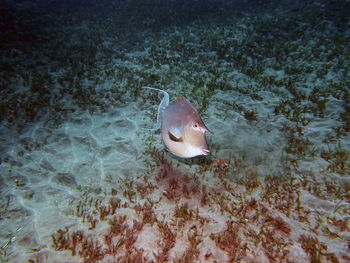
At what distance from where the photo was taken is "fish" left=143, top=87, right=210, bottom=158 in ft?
5.86

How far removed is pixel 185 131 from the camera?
183cm

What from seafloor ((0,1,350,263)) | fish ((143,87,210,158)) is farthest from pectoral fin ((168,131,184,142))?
seafloor ((0,1,350,263))

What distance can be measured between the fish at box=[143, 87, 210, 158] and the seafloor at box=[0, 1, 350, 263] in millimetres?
2017

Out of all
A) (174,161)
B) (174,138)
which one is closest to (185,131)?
(174,138)

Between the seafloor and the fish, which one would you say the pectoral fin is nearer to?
the fish

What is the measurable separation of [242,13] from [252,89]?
623 inches

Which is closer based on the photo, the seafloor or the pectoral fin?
the pectoral fin

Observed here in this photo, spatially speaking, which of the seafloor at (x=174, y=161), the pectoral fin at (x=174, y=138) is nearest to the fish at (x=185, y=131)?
the pectoral fin at (x=174, y=138)

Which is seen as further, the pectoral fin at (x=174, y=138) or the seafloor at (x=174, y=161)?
the seafloor at (x=174, y=161)

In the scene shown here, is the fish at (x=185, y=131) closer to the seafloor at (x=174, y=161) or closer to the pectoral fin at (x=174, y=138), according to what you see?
the pectoral fin at (x=174, y=138)

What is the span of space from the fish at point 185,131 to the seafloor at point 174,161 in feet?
6.62

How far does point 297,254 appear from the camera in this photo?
288 centimetres

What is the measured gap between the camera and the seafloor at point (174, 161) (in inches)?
123

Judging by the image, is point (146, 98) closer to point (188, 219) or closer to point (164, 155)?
point (164, 155)
